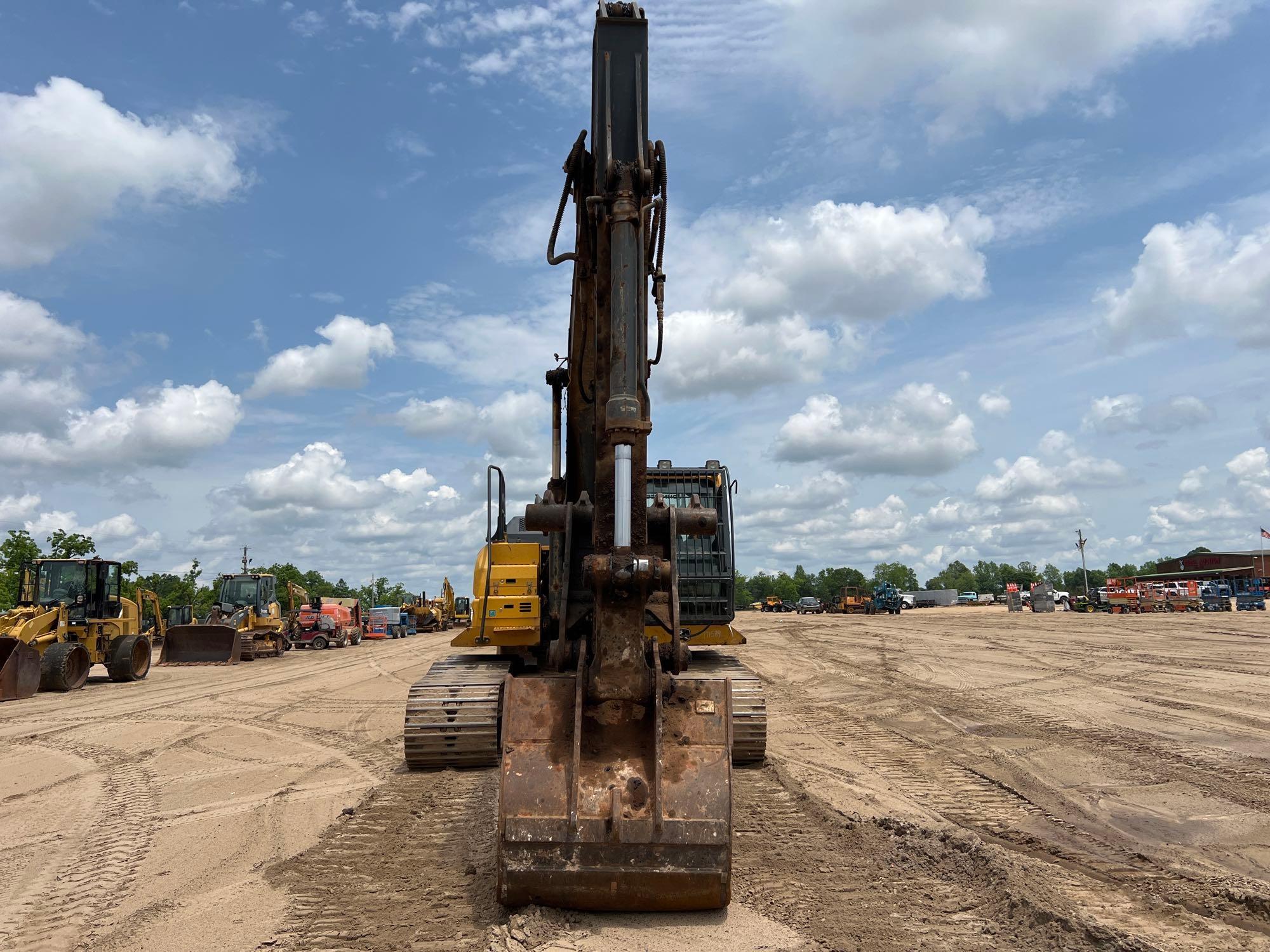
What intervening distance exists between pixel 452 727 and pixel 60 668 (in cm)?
1369

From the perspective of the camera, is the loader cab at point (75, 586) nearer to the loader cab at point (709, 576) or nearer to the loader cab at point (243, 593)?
the loader cab at point (243, 593)

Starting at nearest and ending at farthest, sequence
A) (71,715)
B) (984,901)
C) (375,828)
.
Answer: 1. (984,901)
2. (375,828)
3. (71,715)

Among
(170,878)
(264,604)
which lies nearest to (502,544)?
→ (170,878)

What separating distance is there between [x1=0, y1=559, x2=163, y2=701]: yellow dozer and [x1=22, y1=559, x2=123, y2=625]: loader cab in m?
0.01

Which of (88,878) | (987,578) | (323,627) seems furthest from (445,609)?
(987,578)

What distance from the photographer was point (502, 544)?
8.84 m

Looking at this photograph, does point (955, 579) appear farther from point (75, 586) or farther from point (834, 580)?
point (75, 586)

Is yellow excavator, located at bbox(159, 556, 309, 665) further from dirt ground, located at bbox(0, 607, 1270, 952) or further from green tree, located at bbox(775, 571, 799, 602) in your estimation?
green tree, located at bbox(775, 571, 799, 602)

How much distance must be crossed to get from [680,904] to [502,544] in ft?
16.1

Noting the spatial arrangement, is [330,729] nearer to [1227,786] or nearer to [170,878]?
[170,878]

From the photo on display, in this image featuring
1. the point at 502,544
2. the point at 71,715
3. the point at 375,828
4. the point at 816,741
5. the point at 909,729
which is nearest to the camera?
the point at 375,828

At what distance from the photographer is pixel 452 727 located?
8312 millimetres

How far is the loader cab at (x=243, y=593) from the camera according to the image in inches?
1140

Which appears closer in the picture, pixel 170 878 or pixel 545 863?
pixel 545 863
